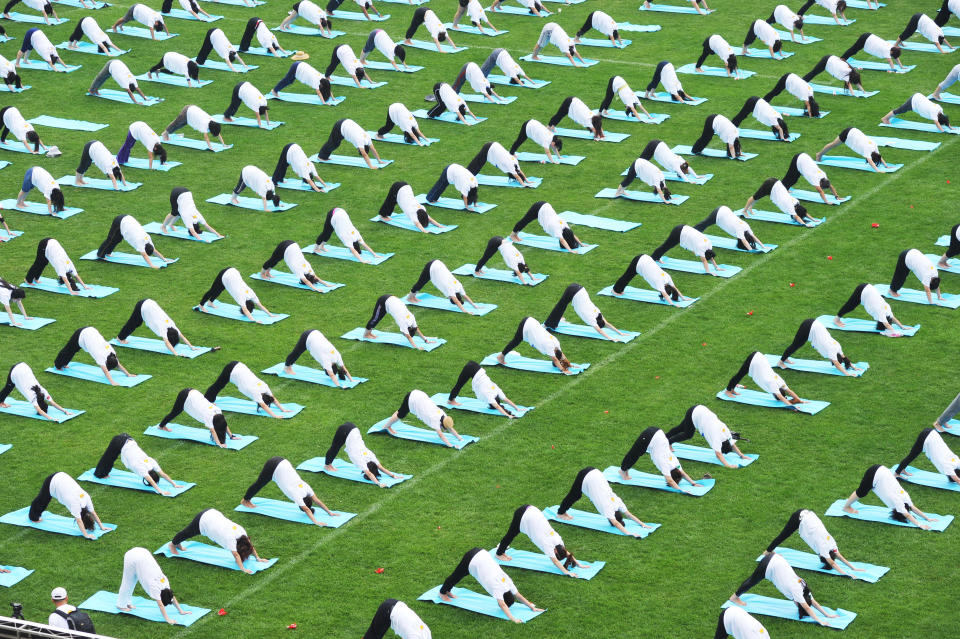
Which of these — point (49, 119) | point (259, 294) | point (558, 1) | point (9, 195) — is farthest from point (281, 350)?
point (558, 1)

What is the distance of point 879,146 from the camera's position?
38.5 metres

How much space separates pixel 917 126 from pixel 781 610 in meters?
20.6

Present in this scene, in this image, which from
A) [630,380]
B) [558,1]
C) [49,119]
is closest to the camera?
[630,380]

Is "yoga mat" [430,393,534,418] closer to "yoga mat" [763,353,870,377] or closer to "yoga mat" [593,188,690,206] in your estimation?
"yoga mat" [763,353,870,377]

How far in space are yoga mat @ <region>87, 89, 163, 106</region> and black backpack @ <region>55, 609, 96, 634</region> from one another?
23.8 metres

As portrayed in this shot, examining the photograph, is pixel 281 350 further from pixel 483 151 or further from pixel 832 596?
pixel 832 596

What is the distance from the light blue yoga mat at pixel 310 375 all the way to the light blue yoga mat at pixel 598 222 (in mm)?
7698

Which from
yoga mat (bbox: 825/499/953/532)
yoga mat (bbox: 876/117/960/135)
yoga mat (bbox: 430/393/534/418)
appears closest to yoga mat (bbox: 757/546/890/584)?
yoga mat (bbox: 825/499/953/532)

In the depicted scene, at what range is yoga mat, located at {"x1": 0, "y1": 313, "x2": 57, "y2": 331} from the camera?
30.8 metres

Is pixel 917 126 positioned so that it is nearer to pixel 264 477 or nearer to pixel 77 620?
pixel 264 477

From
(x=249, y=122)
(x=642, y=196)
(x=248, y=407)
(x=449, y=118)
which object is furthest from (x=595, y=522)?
(x=249, y=122)

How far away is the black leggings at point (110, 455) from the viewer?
25.2 metres

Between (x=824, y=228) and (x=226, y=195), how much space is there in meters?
13.2

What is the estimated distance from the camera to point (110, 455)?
25344mm
